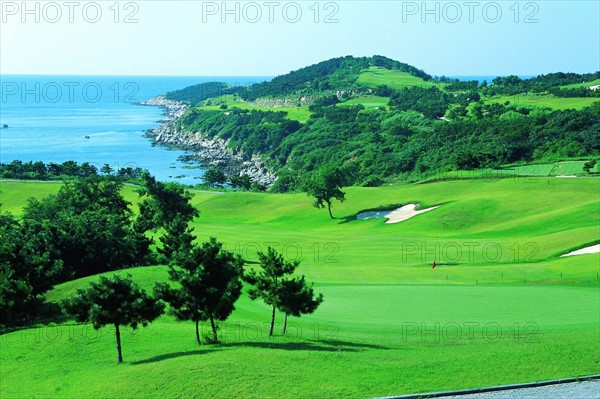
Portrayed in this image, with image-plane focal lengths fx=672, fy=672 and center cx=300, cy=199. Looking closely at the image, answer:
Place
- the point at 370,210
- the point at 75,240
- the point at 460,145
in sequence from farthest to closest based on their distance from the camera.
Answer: the point at 460,145 < the point at 370,210 < the point at 75,240

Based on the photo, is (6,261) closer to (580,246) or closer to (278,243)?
(278,243)

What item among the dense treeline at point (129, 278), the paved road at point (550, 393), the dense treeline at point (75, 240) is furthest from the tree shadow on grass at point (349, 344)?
the dense treeline at point (75, 240)

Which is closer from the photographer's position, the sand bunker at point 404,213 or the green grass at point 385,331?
the green grass at point 385,331

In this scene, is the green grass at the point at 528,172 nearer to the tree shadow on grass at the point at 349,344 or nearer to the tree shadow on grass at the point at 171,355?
the tree shadow on grass at the point at 349,344

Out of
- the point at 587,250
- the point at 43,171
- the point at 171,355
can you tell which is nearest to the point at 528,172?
the point at 587,250

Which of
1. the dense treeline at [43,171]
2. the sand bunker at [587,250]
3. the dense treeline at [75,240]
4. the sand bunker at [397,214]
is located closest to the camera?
the dense treeline at [75,240]

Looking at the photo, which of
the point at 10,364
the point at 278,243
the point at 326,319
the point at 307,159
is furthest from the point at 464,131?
the point at 10,364

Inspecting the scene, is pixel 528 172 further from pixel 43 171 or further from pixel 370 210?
pixel 43 171
